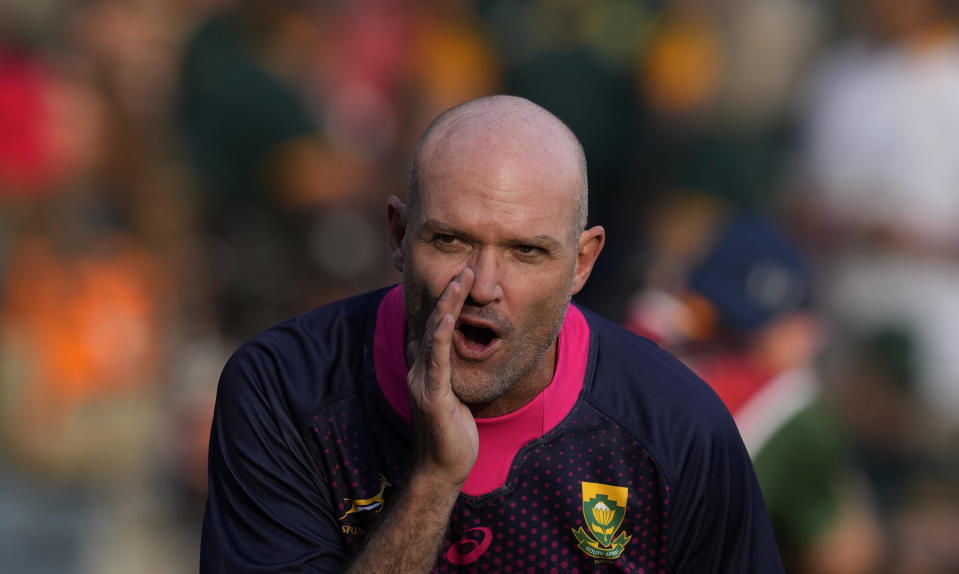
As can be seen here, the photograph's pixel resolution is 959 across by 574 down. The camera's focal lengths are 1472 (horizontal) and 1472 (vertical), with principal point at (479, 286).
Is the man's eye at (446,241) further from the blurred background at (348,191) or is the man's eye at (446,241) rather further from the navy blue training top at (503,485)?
the blurred background at (348,191)

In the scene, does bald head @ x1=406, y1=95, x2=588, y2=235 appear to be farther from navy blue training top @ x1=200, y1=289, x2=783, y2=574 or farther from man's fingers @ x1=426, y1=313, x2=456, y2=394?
navy blue training top @ x1=200, y1=289, x2=783, y2=574

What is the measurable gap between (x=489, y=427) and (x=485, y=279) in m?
0.46

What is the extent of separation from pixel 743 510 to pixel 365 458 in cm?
92

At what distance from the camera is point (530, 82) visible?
29.6ft

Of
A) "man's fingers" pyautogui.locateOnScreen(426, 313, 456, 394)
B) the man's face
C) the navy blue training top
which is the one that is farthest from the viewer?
the navy blue training top

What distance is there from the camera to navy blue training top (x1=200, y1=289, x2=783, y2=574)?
11.5 ft

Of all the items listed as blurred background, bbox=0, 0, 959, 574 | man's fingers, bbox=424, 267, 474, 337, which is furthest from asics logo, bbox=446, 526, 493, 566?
blurred background, bbox=0, 0, 959, 574

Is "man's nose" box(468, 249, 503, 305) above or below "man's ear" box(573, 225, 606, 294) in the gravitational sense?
above

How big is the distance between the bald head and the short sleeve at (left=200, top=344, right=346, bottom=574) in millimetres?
592

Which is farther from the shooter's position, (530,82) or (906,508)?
(530,82)

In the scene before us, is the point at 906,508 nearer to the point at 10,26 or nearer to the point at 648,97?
the point at 648,97

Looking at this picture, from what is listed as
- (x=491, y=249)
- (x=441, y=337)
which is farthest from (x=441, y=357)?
(x=491, y=249)

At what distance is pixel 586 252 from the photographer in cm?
372

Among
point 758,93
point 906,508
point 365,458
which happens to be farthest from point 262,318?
point 365,458
